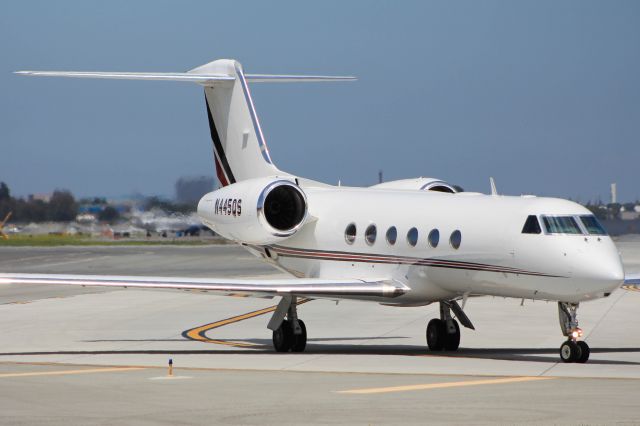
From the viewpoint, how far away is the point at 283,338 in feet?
75.7

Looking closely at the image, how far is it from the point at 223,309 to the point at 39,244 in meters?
59.6

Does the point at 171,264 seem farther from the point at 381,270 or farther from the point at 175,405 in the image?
the point at 175,405

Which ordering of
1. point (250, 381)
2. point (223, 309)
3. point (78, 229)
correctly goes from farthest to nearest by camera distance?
point (78, 229)
point (223, 309)
point (250, 381)

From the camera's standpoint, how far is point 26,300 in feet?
121

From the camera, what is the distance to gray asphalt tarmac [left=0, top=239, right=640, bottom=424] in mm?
14070

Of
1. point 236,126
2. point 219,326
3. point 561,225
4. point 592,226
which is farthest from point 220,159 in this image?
point 592,226

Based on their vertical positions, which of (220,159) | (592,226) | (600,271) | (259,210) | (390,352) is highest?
(220,159)

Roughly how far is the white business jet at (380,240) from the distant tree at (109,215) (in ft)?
127

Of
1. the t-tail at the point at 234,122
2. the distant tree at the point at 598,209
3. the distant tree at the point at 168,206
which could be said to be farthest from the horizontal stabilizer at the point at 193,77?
the distant tree at the point at 598,209

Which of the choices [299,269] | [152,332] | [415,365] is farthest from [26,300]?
[415,365]

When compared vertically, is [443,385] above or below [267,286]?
below

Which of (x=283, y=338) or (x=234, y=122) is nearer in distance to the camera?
(x=283, y=338)

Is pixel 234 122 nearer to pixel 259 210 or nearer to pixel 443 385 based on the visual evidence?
pixel 259 210

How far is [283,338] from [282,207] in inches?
144
